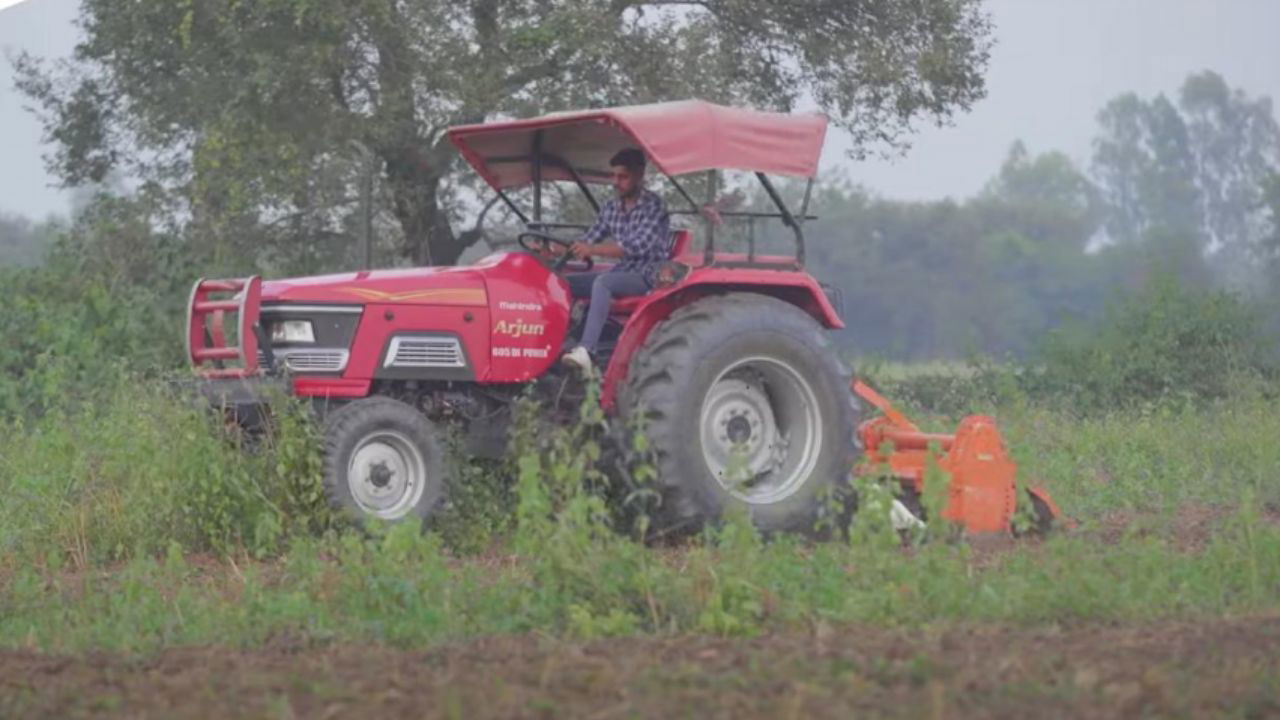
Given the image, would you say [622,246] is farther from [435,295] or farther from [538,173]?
[538,173]

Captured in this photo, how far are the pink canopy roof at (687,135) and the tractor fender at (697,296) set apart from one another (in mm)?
518

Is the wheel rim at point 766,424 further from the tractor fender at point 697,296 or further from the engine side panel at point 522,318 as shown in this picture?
the engine side panel at point 522,318

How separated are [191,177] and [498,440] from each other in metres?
10.3

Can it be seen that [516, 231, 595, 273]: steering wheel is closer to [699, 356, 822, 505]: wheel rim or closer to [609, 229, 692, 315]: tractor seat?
[609, 229, 692, 315]: tractor seat

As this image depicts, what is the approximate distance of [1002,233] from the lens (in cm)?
2623

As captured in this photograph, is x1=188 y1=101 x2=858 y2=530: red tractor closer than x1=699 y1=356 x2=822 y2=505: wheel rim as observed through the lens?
Yes

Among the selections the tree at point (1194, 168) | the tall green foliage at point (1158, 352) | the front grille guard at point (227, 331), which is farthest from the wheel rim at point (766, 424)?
the tree at point (1194, 168)

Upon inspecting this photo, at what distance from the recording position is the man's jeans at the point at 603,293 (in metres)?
10.0

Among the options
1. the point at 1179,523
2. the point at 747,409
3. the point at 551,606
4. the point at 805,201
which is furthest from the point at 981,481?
the point at 551,606

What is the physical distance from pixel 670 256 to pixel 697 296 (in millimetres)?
440

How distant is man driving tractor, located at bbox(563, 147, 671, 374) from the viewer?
32.9ft

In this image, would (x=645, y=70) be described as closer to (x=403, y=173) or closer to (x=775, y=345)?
(x=403, y=173)

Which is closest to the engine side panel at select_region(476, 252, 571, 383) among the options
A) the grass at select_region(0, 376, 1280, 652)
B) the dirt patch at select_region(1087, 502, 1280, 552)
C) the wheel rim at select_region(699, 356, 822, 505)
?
the grass at select_region(0, 376, 1280, 652)

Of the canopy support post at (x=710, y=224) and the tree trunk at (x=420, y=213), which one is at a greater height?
the tree trunk at (x=420, y=213)
